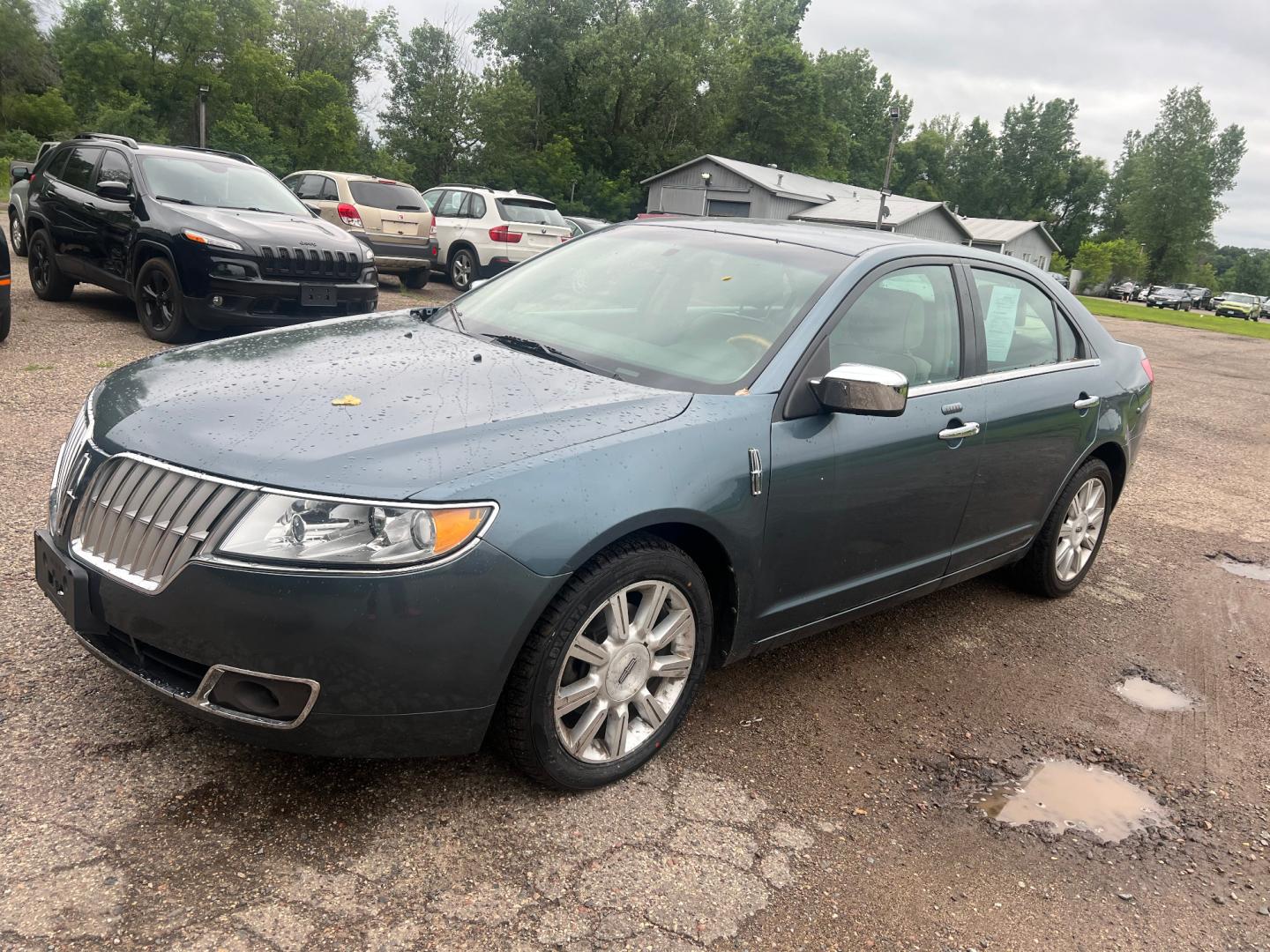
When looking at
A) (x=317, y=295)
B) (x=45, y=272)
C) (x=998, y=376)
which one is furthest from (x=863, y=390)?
(x=45, y=272)

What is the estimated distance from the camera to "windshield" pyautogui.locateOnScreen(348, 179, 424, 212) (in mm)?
13984

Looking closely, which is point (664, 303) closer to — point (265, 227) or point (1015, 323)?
point (1015, 323)

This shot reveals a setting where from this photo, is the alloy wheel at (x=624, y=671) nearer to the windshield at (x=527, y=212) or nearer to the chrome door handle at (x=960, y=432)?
the chrome door handle at (x=960, y=432)

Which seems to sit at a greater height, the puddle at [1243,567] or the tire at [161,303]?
the tire at [161,303]

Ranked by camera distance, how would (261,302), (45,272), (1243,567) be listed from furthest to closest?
(45,272), (261,302), (1243,567)

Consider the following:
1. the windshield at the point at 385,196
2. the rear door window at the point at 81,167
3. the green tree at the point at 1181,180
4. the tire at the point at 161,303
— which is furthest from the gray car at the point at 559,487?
the green tree at the point at 1181,180

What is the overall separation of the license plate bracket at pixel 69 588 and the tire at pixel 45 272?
27.6 ft

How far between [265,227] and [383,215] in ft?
18.9

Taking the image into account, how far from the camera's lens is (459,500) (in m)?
2.29

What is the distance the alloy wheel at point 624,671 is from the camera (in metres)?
2.65

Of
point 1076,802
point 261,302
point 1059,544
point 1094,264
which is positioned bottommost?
point 1076,802

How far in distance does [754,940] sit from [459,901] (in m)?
0.71

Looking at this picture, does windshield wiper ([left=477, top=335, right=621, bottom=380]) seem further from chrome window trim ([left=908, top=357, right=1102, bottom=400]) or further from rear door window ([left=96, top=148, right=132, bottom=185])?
rear door window ([left=96, top=148, right=132, bottom=185])

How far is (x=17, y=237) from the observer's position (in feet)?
45.3
